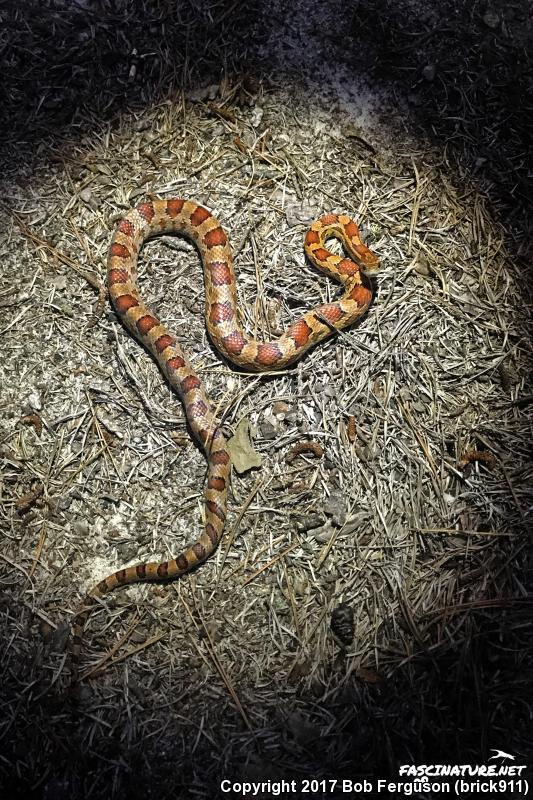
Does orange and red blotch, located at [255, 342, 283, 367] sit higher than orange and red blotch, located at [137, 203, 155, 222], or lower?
lower

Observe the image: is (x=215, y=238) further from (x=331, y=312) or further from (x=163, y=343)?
(x=331, y=312)

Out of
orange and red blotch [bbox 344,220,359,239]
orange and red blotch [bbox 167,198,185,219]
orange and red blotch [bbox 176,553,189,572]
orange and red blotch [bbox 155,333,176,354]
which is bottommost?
orange and red blotch [bbox 176,553,189,572]

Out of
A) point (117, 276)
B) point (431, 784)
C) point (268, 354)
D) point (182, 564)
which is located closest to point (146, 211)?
point (117, 276)

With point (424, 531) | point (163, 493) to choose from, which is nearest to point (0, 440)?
point (163, 493)

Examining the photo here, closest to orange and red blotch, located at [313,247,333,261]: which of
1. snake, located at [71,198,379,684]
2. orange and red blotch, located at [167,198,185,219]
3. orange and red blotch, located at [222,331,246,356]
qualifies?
snake, located at [71,198,379,684]

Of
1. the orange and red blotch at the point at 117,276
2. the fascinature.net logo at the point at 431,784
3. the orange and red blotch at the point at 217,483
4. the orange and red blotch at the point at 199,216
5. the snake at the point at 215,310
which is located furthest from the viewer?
the orange and red blotch at the point at 199,216

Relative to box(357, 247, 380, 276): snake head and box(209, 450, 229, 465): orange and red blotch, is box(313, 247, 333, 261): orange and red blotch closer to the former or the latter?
box(357, 247, 380, 276): snake head

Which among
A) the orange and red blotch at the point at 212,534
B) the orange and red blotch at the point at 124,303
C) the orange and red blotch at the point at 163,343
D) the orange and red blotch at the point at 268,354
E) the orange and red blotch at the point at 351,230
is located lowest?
the orange and red blotch at the point at 212,534

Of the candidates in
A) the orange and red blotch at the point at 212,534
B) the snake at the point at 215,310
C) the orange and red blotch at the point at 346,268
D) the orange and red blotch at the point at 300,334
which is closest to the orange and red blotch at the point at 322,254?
the snake at the point at 215,310

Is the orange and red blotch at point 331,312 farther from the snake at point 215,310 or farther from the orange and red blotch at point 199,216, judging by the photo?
the orange and red blotch at point 199,216
